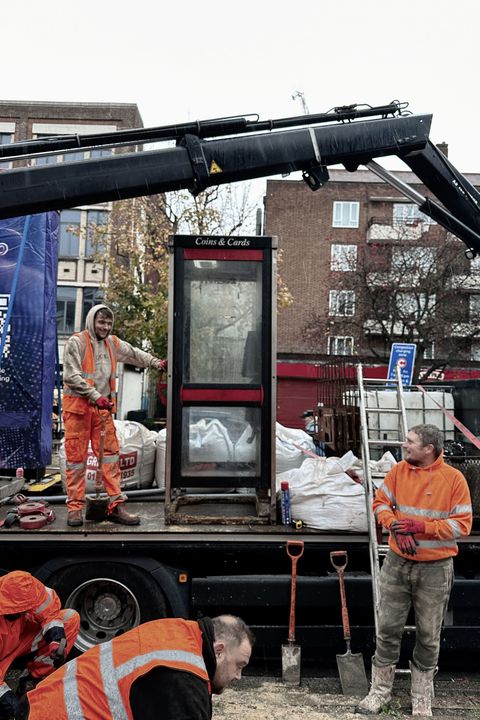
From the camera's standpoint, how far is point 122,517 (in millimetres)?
4754

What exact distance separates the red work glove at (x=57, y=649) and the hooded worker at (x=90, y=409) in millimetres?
1066

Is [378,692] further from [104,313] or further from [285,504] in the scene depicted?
[104,313]

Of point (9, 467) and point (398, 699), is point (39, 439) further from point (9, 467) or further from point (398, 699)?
point (398, 699)

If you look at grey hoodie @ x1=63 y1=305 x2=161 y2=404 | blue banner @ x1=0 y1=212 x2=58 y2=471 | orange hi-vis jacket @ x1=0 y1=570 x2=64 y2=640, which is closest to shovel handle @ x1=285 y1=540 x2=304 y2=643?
orange hi-vis jacket @ x1=0 y1=570 x2=64 y2=640

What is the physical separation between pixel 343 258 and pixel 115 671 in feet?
93.0

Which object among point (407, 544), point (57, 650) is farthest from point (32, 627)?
point (407, 544)

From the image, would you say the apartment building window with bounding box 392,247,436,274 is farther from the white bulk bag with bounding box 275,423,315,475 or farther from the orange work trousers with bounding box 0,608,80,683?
the orange work trousers with bounding box 0,608,80,683

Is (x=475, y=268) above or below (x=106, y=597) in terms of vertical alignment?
above

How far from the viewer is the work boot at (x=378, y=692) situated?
403 centimetres

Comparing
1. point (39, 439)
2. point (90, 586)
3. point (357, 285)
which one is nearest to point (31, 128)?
point (357, 285)

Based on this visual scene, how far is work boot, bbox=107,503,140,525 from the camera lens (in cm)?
470

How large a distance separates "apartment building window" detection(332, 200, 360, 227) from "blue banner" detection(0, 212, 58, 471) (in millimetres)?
28312

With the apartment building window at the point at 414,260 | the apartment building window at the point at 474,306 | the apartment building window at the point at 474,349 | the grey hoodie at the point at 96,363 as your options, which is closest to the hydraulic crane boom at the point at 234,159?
the grey hoodie at the point at 96,363

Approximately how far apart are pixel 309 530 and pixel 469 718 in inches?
60.1
